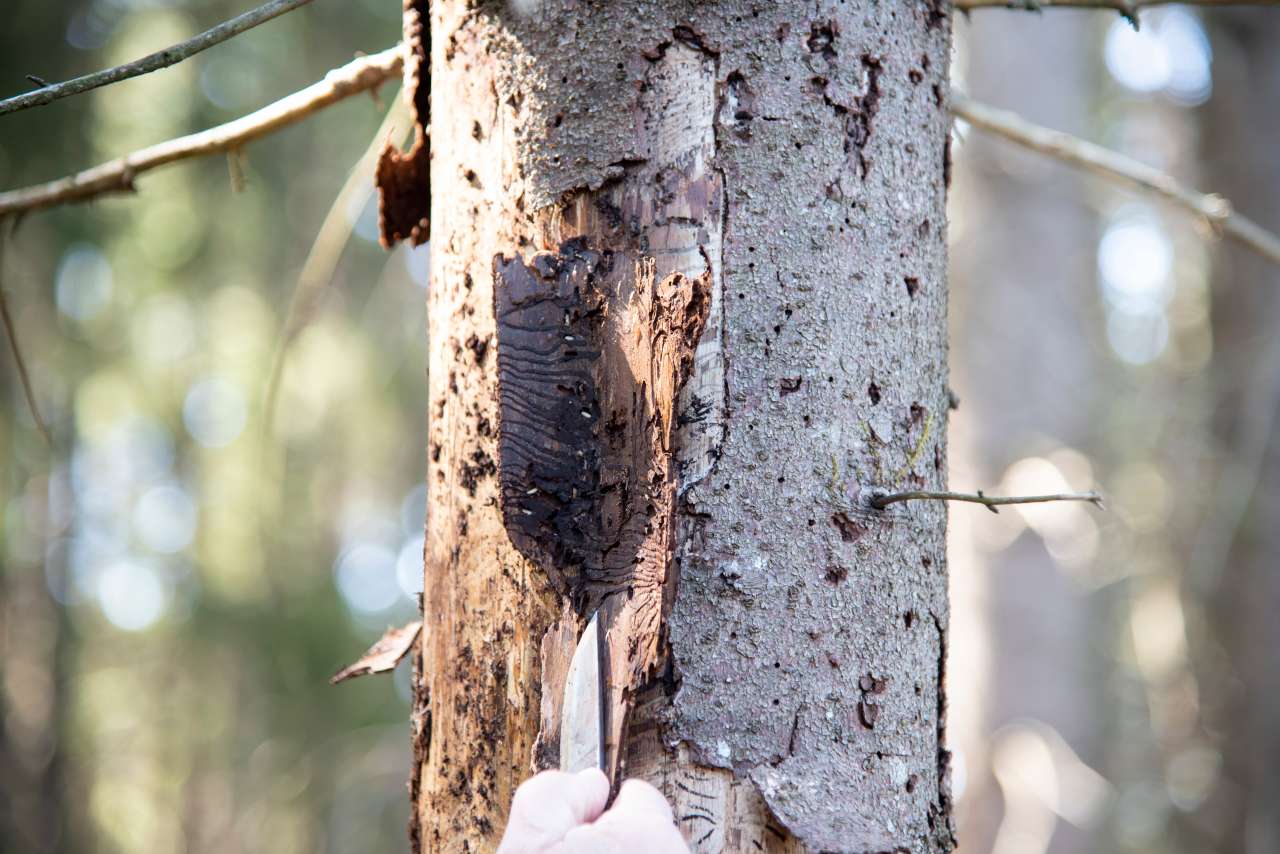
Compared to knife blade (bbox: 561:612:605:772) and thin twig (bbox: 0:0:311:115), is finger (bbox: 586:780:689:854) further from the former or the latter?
thin twig (bbox: 0:0:311:115)

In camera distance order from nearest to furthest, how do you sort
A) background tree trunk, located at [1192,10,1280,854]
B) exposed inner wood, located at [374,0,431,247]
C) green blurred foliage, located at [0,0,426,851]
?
exposed inner wood, located at [374,0,431,247]
background tree trunk, located at [1192,10,1280,854]
green blurred foliage, located at [0,0,426,851]

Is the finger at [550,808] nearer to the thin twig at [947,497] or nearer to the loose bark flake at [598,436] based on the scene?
the loose bark flake at [598,436]

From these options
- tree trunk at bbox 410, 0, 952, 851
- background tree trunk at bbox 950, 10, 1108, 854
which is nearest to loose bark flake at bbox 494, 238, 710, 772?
tree trunk at bbox 410, 0, 952, 851

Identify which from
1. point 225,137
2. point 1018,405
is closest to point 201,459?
point 1018,405

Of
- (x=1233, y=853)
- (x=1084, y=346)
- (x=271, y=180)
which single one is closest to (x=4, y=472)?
(x=271, y=180)

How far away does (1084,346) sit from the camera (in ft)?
12.5

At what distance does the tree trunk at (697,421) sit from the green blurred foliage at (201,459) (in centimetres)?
303

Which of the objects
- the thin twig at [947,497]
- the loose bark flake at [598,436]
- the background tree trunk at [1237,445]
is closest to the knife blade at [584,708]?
the loose bark flake at [598,436]

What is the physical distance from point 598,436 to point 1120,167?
1.05 metres

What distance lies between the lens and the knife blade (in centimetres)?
82

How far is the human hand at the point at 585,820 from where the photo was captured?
0.74m

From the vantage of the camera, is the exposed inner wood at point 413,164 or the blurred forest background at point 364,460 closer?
the exposed inner wood at point 413,164

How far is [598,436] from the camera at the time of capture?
2.83 ft

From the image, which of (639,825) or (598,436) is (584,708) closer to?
(639,825)
